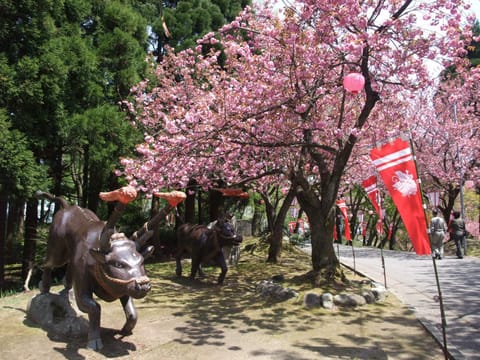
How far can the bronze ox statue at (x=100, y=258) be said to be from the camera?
201 inches

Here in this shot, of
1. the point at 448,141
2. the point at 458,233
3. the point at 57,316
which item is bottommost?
the point at 57,316

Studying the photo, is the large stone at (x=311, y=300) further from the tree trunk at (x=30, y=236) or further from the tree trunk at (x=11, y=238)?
the tree trunk at (x=11, y=238)

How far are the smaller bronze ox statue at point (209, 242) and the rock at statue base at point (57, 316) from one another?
4.32m

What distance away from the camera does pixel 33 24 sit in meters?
10.2

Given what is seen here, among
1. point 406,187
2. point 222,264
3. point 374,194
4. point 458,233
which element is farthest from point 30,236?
point 458,233

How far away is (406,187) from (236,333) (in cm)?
354

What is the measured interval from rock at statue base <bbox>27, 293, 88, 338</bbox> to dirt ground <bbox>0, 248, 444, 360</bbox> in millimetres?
121

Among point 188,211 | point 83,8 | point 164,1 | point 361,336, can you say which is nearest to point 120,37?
point 83,8

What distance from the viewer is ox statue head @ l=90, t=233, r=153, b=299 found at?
5.07 meters

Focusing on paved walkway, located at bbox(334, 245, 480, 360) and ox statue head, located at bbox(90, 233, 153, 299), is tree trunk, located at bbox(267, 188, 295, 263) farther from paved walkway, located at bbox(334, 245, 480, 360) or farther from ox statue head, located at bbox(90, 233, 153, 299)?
ox statue head, located at bbox(90, 233, 153, 299)

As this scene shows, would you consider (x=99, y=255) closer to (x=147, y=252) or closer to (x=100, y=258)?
(x=100, y=258)

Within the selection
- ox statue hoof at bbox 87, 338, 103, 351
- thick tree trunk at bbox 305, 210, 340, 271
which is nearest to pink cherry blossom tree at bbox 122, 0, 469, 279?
thick tree trunk at bbox 305, 210, 340, 271

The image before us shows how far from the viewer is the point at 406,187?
5445 millimetres

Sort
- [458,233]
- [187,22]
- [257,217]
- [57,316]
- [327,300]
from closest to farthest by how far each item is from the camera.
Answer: [57,316] → [327,300] → [458,233] → [187,22] → [257,217]
